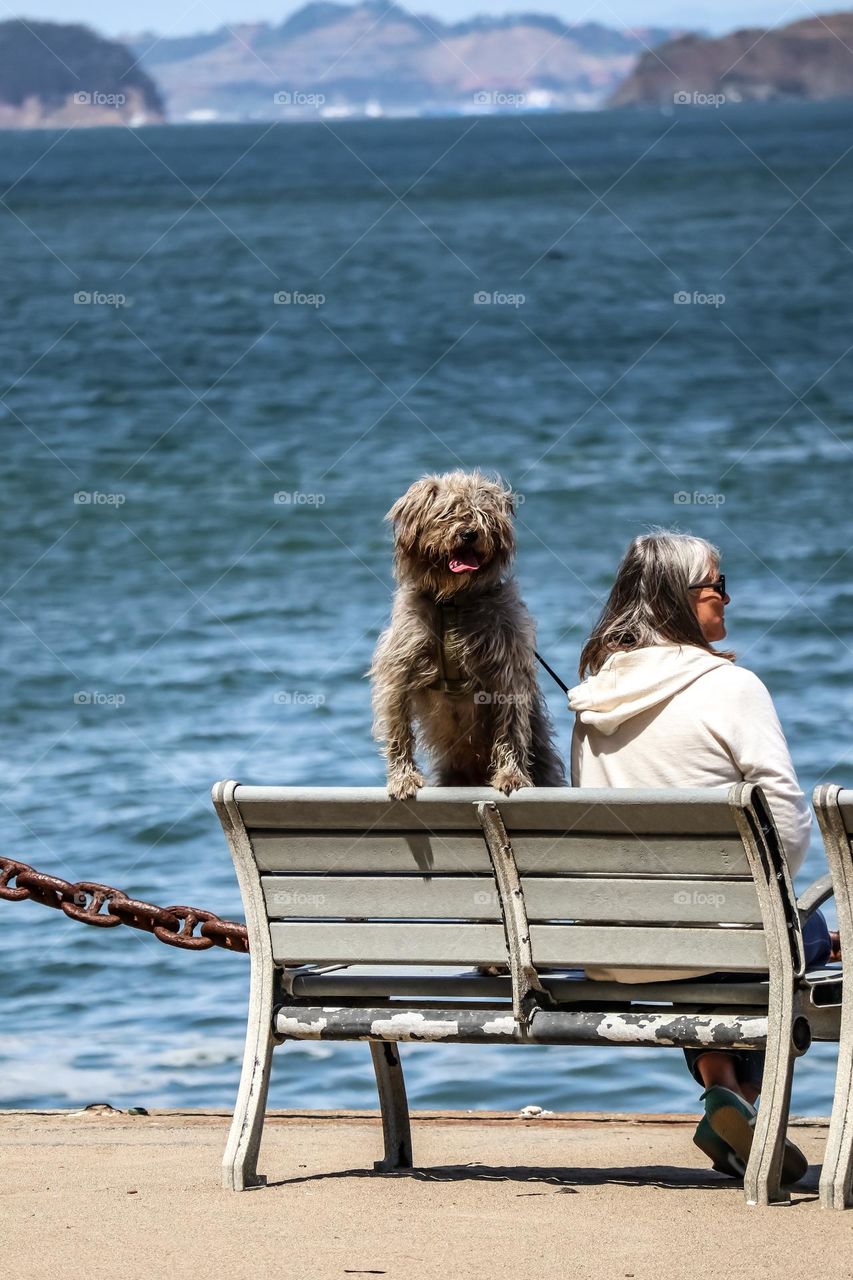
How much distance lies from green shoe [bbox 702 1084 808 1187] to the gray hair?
0.98m

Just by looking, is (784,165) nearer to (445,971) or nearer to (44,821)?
(44,821)

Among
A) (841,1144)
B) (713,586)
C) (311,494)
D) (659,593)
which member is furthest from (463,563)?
(311,494)

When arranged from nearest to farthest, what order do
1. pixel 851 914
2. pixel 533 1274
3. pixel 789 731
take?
pixel 533 1274
pixel 851 914
pixel 789 731

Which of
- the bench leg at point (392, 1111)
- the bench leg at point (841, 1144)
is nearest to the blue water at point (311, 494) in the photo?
the bench leg at point (392, 1111)

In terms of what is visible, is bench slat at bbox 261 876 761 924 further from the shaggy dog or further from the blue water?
the blue water

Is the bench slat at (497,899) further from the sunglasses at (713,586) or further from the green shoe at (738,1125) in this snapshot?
the sunglasses at (713,586)

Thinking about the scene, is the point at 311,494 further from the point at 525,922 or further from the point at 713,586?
the point at 525,922

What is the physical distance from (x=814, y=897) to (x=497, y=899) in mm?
692

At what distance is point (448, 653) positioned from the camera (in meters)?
4.21

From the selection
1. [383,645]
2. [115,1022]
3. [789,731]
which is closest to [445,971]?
[383,645]

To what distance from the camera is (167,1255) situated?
3.62 meters

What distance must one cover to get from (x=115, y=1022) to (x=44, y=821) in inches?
114

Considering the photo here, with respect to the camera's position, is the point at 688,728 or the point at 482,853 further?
the point at 688,728

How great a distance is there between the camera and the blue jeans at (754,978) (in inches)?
157
